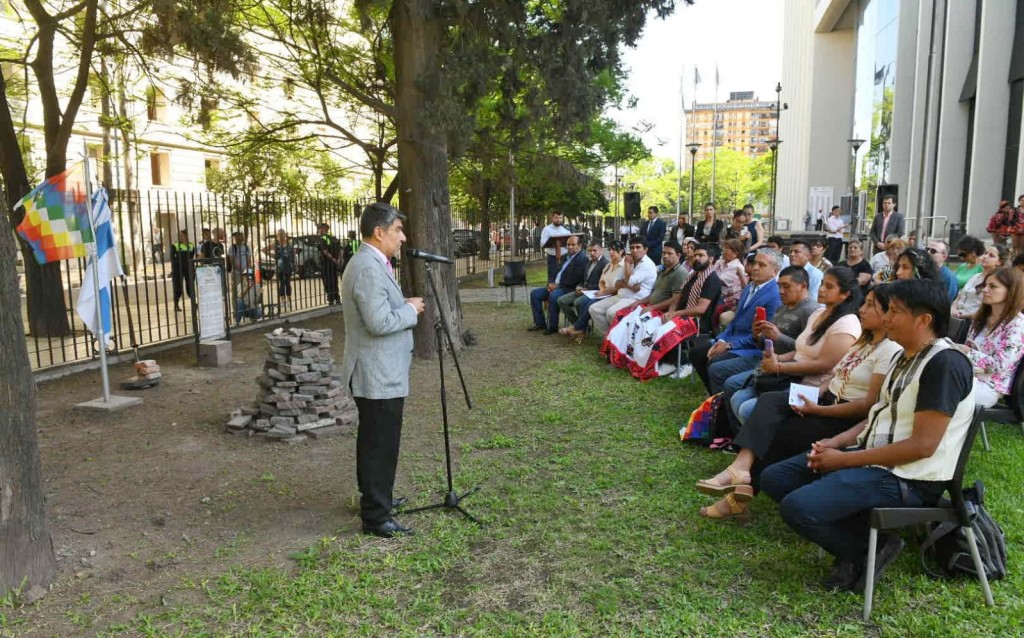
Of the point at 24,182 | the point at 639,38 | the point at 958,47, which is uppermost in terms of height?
the point at 958,47

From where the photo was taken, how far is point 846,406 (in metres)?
3.98

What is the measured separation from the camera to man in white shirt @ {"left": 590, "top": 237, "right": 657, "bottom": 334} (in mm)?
9781

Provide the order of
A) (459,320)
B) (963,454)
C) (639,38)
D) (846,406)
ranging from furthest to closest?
1. (459,320)
2. (639,38)
3. (846,406)
4. (963,454)

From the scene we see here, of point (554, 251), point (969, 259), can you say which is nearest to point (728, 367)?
point (969, 259)

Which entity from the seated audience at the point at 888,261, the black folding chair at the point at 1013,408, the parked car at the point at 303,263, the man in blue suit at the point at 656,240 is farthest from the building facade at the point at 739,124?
the black folding chair at the point at 1013,408

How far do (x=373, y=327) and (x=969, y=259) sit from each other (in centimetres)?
680

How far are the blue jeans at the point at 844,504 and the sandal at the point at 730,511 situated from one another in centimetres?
72

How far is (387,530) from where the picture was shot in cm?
420

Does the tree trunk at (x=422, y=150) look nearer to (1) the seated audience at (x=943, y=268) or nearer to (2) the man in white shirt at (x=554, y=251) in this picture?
(2) the man in white shirt at (x=554, y=251)

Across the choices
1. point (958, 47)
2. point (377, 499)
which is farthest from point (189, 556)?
point (958, 47)

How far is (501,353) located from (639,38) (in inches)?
178

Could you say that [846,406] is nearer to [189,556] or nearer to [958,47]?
[189,556]

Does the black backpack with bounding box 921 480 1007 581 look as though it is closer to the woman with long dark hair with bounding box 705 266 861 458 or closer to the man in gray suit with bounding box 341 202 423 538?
the woman with long dark hair with bounding box 705 266 861 458

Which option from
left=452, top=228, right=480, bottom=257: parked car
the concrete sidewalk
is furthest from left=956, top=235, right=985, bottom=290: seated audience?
left=452, top=228, right=480, bottom=257: parked car
